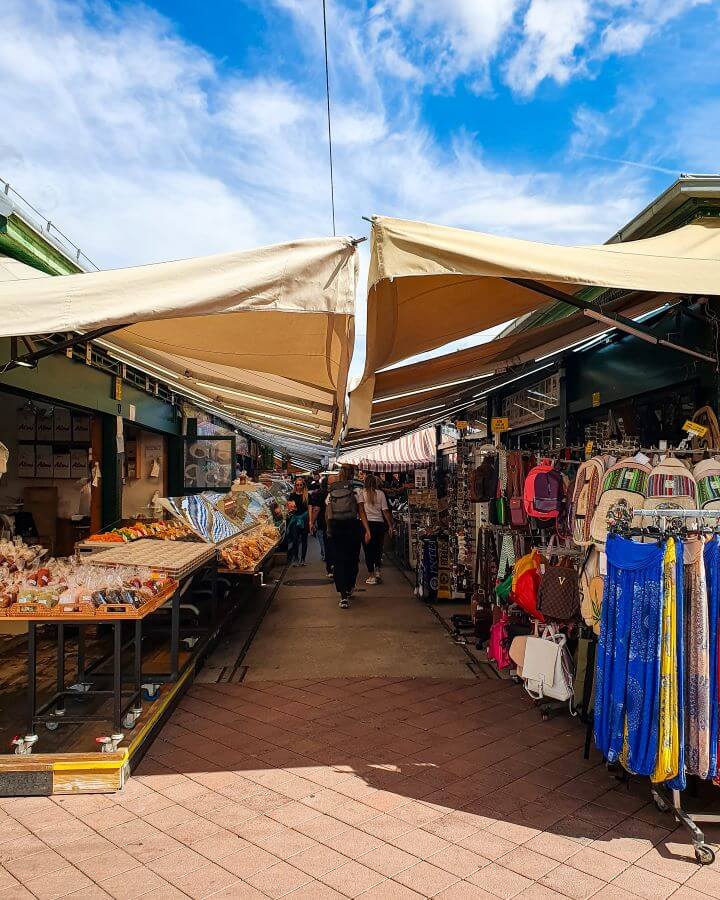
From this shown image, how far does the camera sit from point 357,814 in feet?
11.1

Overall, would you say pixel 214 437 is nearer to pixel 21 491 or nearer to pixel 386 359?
pixel 21 491

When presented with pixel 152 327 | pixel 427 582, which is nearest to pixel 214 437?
pixel 427 582

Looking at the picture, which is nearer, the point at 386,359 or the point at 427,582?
the point at 386,359

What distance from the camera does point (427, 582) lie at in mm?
9273

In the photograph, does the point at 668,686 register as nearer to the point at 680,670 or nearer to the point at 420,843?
the point at 680,670

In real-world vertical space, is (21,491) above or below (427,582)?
above

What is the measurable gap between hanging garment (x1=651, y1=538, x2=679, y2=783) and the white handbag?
156 centimetres

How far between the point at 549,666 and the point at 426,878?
2.18 m

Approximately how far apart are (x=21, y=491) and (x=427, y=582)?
19.6ft

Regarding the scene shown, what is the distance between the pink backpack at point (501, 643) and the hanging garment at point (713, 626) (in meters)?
2.44

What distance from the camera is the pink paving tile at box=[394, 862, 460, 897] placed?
275 centimetres

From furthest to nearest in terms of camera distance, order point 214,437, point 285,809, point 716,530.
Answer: point 214,437
point 285,809
point 716,530

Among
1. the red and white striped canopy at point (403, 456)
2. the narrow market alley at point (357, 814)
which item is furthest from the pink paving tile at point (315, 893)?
the red and white striped canopy at point (403, 456)

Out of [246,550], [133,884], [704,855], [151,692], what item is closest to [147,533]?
[246,550]
